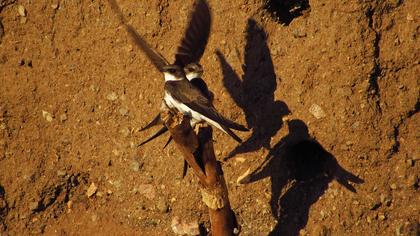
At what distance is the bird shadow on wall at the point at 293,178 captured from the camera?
3.90m

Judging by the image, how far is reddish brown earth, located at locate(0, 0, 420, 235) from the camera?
3758 millimetres

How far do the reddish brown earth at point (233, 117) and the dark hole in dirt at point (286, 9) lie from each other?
0.04 ft

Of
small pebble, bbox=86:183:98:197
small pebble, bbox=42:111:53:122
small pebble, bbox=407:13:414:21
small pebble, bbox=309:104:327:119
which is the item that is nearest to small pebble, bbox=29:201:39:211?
small pebble, bbox=86:183:98:197

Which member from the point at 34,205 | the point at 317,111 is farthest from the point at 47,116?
the point at 317,111

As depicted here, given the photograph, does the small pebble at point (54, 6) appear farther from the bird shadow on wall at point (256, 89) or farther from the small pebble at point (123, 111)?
the bird shadow on wall at point (256, 89)

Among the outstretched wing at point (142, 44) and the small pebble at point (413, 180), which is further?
the outstretched wing at point (142, 44)

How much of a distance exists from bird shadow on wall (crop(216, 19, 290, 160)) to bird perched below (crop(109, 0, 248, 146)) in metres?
0.15

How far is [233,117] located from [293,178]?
47 cm

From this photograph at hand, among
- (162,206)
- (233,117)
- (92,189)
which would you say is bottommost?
(162,206)

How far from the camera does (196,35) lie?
12.9 feet

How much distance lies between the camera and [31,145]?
4320 mm

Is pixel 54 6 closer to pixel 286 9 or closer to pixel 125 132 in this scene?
pixel 125 132

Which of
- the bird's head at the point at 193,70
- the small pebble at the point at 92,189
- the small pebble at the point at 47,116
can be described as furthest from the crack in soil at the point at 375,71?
the small pebble at the point at 47,116

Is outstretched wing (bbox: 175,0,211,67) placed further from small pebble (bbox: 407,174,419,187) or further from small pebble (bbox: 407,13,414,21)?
small pebble (bbox: 407,174,419,187)
